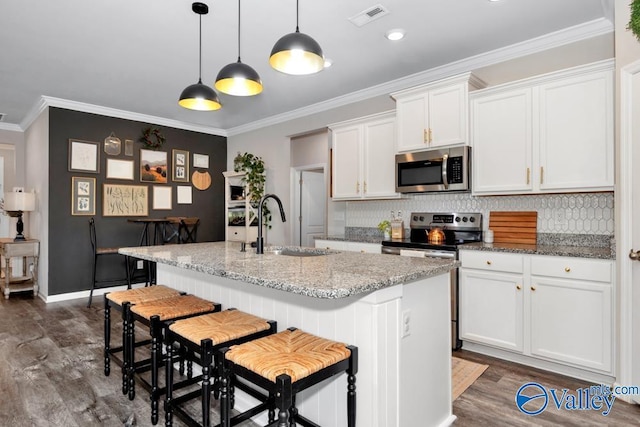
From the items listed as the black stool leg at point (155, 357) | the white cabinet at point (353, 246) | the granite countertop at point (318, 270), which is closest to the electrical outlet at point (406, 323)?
the granite countertop at point (318, 270)

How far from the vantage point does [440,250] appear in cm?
328

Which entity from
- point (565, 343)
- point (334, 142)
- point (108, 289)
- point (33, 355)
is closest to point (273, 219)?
point (334, 142)

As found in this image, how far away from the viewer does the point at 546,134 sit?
2.99m

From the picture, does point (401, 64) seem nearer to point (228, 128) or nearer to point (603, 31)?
point (603, 31)

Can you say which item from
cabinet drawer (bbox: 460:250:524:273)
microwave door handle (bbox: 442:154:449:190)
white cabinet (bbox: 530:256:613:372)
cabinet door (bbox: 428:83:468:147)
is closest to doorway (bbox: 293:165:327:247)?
cabinet door (bbox: 428:83:468:147)

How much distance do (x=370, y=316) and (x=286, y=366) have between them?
41cm

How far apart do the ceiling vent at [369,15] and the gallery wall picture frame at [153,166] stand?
419 cm

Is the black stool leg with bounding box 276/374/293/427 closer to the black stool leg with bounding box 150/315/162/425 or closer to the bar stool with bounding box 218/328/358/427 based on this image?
the bar stool with bounding box 218/328/358/427

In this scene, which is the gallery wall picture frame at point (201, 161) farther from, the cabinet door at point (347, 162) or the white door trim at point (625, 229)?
the white door trim at point (625, 229)

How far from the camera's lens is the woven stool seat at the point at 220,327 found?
1733 mm

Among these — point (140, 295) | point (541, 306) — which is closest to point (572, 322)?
point (541, 306)

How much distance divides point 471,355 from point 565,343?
2.38ft

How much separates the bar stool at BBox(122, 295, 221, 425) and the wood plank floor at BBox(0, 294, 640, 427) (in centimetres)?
15

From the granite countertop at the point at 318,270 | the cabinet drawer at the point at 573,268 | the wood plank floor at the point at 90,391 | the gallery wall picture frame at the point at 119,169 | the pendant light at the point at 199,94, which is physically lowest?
the wood plank floor at the point at 90,391
